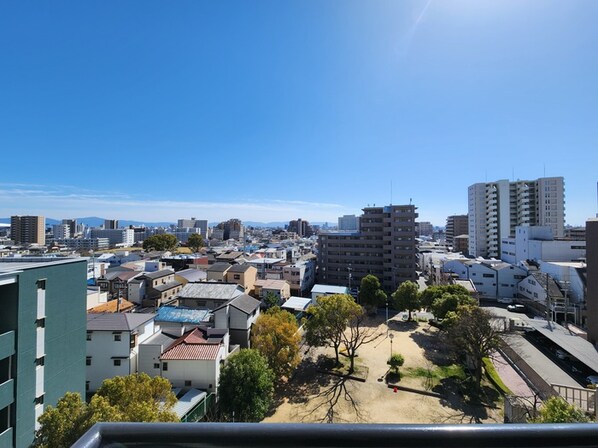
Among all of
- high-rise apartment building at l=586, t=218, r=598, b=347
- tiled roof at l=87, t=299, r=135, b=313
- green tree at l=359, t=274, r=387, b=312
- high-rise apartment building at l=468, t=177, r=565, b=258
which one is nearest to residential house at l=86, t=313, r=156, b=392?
tiled roof at l=87, t=299, r=135, b=313

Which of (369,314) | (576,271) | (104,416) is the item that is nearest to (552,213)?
(576,271)

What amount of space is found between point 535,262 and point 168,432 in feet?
112

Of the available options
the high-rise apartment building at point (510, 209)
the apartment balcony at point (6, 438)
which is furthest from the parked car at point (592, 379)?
the high-rise apartment building at point (510, 209)

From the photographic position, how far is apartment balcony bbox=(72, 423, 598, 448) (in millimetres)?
744

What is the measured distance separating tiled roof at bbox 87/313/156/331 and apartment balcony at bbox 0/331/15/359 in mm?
3973

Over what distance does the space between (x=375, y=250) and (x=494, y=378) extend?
17.2 metres

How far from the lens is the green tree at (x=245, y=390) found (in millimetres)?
9328

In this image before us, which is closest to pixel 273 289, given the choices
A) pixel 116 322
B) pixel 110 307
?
pixel 110 307

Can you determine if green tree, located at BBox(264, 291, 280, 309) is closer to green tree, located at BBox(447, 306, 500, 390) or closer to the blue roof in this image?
the blue roof

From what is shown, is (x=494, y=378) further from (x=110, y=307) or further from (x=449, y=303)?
(x=110, y=307)

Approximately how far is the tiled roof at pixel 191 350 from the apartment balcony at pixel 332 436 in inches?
437

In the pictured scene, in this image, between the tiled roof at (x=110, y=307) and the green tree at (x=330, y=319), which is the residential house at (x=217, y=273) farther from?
the green tree at (x=330, y=319)

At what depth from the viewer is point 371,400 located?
436 inches

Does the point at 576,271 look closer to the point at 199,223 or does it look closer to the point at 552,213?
the point at 552,213
